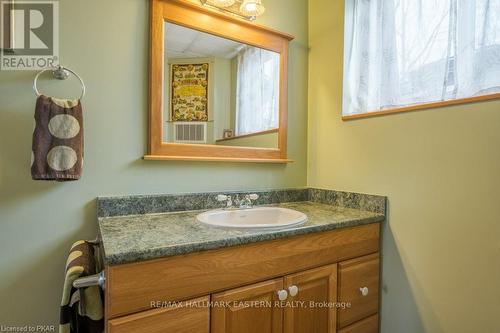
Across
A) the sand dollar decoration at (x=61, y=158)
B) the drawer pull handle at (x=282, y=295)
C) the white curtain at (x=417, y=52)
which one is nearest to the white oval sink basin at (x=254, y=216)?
the drawer pull handle at (x=282, y=295)

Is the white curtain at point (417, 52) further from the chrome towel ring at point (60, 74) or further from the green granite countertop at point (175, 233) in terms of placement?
the chrome towel ring at point (60, 74)

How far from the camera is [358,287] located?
1.25 m

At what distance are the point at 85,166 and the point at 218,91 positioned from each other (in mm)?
703

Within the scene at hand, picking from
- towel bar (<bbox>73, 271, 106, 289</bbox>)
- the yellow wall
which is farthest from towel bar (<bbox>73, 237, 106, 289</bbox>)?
the yellow wall

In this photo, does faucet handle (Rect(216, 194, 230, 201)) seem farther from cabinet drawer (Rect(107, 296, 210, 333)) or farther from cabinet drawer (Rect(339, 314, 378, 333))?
cabinet drawer (Rect(339, 314, 378, 333))

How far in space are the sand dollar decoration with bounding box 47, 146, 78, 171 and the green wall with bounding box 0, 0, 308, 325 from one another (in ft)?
0.43

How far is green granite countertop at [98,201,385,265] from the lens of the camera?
775 millimetres

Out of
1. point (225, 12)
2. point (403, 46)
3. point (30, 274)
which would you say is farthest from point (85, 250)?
point (403, 46)

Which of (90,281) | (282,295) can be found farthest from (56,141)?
(282,295)

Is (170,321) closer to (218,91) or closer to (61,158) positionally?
(61,158)

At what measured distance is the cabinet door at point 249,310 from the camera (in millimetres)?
896

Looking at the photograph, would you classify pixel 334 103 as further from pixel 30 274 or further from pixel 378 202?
pixel 30 274

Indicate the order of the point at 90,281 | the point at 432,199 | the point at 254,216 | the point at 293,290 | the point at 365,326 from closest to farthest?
the point at 90,281 < the point at 293,290 < the point at 432,199 < the point at 365,326 < the point at 254,216

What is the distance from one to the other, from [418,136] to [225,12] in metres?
1.09
